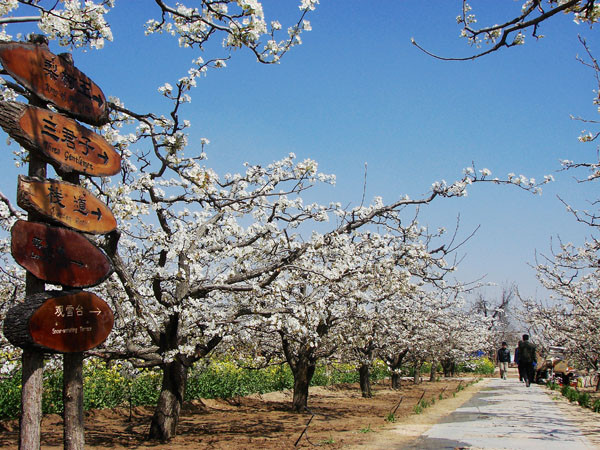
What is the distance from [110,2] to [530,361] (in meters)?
15.9

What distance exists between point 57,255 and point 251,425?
7681mm

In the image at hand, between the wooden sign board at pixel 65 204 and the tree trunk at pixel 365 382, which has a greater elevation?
the wooden sign board at pixel 65 204

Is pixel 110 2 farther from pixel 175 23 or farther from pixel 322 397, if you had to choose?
Answer: pixel 322 397

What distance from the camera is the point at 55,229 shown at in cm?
473

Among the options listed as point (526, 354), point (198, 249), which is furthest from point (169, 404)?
point (526, 354)

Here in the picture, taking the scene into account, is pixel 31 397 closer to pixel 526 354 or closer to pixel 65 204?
pixel 65 204

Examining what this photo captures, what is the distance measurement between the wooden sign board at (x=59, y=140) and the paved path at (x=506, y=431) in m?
6.13

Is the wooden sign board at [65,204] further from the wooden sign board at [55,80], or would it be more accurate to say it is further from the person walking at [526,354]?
the person walking at [526,354]

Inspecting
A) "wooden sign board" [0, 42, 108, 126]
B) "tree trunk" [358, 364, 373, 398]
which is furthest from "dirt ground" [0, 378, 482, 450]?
"wooden sign board" [0, 42, 108, 126]

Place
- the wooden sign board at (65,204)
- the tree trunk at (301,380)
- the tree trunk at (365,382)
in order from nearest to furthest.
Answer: the wooden sign board at (65,204) < the tree trunk at (301,380) < the tree trunk at (365,382)

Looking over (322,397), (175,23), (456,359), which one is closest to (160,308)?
(175,23)

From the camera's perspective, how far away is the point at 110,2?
596 centimetres

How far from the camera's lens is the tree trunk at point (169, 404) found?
28.8 feet

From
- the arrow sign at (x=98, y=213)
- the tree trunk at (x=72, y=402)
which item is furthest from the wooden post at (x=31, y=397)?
the arrow sign at (x=98, y=213)
